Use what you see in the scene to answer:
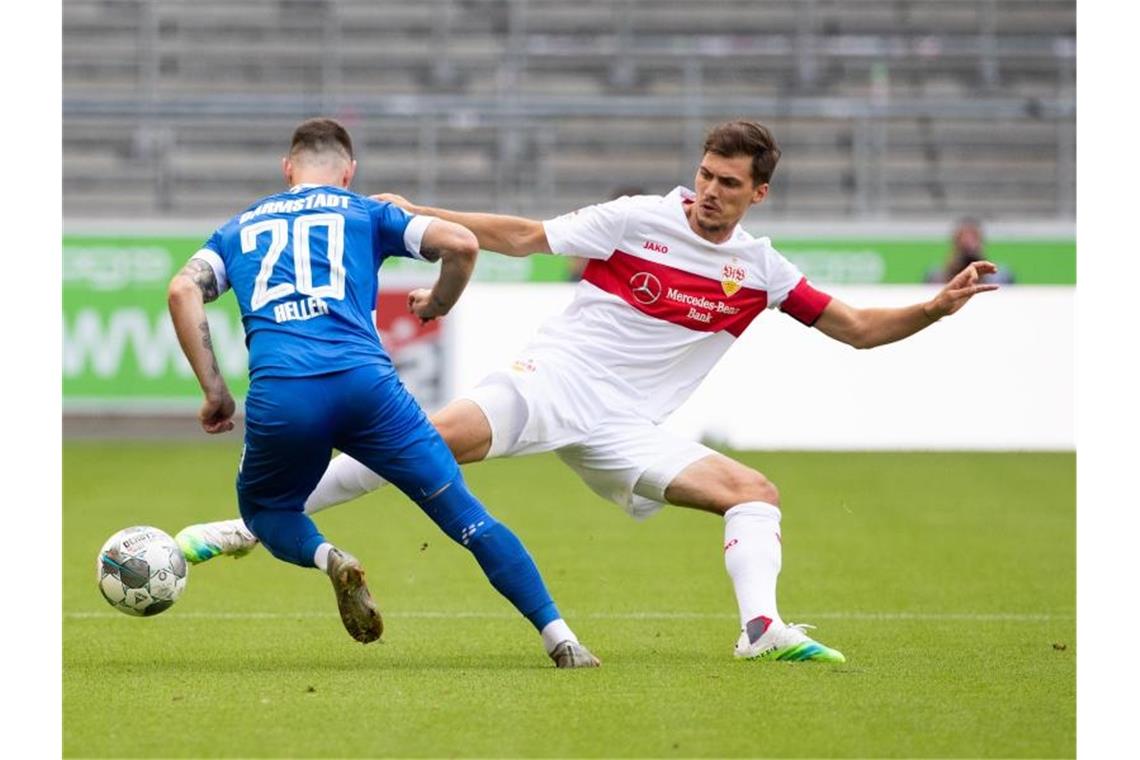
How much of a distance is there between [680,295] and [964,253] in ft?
37.5

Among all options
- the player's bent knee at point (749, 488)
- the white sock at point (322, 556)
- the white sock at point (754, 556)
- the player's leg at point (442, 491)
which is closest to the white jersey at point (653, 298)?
the player's bent knee at point (749, 488)

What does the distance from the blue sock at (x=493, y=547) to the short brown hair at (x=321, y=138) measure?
1.29 meters

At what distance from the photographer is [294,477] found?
6.58 metres

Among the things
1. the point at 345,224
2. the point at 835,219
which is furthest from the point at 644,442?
the point at 835,219

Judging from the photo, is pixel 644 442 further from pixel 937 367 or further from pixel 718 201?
pixel 937 367

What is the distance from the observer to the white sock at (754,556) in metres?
6.97

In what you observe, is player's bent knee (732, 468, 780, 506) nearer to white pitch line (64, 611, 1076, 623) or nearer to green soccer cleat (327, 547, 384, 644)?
white pitch line (64, 611, 1076, 623)

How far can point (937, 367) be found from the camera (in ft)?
59.4

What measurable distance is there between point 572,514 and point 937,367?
611cm

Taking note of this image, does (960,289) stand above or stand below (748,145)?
below

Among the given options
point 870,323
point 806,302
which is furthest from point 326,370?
point 870,323

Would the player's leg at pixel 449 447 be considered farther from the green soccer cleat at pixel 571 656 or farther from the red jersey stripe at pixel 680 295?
the green soccer cleat at pixel 571 656

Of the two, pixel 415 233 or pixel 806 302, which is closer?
pixel 415 233

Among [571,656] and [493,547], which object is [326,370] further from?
[571,656]
